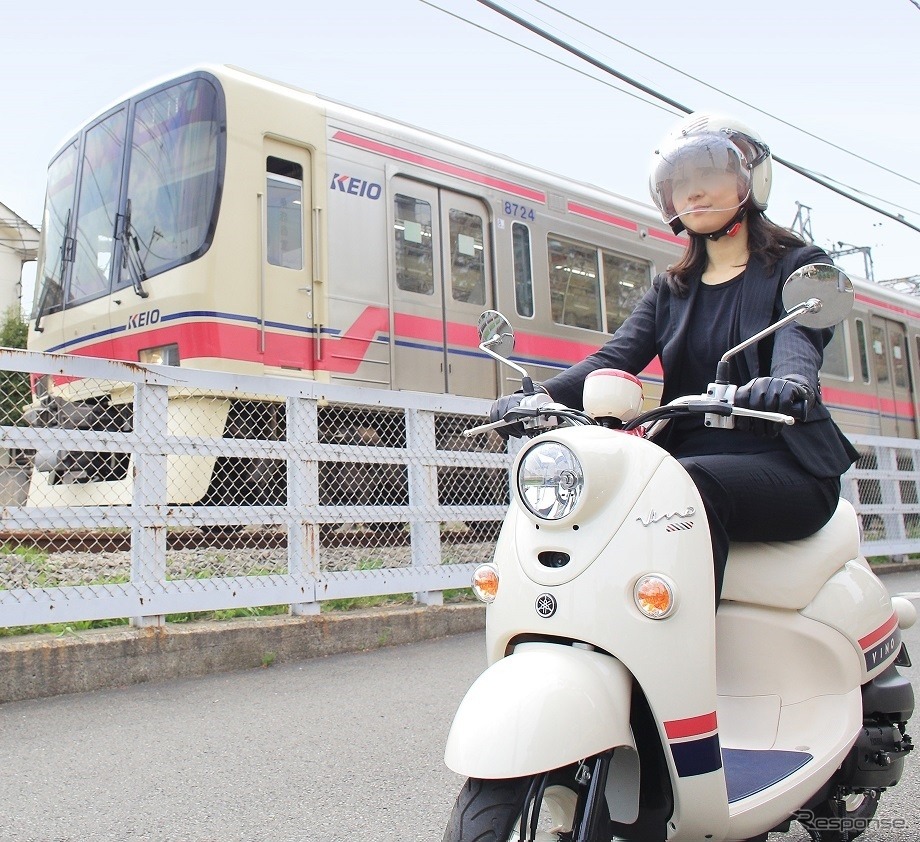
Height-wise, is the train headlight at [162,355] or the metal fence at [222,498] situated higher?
the train headlight at [162,355]

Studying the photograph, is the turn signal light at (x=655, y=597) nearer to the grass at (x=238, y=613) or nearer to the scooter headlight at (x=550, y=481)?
the scooter headlight at (x=550, y=481)

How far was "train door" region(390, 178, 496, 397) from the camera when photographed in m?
8.77

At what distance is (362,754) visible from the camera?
344 cm

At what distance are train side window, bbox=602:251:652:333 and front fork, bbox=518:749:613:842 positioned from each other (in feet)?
29.9

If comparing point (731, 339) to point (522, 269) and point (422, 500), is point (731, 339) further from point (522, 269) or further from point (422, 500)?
point (522, 269)

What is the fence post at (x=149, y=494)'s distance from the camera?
15.9 feet

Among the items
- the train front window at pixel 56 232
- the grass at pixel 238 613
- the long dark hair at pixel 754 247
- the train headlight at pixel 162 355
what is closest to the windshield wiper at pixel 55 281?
the train front window at pixel 56 232

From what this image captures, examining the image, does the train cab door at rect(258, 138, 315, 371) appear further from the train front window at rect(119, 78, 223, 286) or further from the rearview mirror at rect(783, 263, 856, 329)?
the rearview mirror at rect(783, 263, 856, 329)

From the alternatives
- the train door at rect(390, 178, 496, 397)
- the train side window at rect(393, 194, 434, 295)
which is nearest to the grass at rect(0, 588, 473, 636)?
the train door at rect(390, 178, 496, 397)

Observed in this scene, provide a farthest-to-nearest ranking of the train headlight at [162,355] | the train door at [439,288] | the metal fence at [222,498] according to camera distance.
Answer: the train door at [439,288], the train headlight at [162,355], the metal fence at [222,498]

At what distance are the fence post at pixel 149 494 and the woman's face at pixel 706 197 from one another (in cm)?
317

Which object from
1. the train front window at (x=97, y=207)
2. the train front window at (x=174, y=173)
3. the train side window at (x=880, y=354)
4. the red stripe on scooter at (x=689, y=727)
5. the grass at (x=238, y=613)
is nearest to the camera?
the red stripe on scooter at (x=689, y=727)

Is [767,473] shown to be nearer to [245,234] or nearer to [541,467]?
[541,467]

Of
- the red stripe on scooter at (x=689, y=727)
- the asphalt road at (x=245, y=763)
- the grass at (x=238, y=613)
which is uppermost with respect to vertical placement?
the grass at (x=238, y=613)
